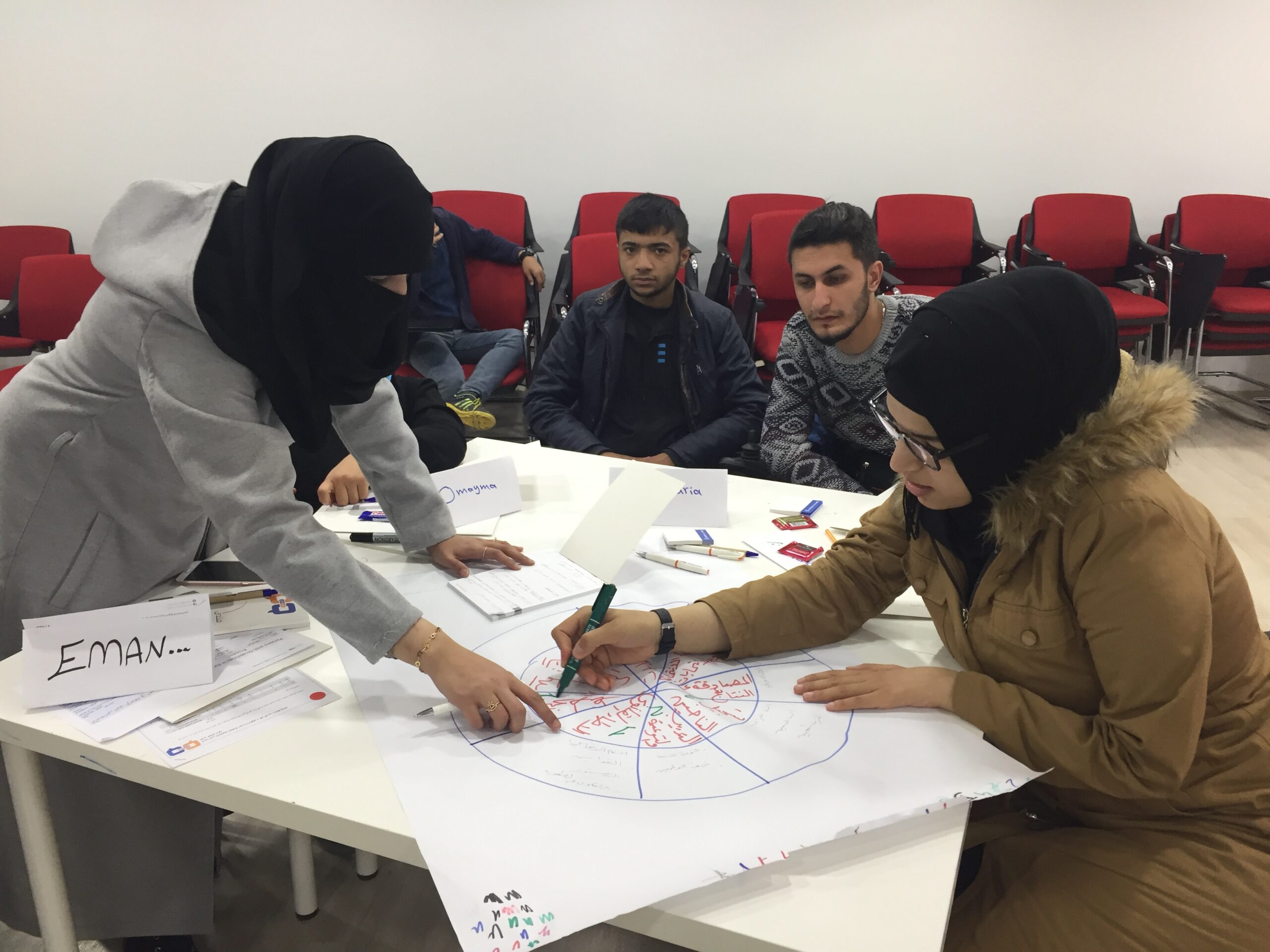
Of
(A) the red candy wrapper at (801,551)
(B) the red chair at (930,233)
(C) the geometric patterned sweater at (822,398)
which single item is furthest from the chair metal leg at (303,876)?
(B) the red chair at (930,233)

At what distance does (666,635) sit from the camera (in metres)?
1.05

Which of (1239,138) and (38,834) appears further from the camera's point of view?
(1239,138)

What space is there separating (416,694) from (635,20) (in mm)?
4178

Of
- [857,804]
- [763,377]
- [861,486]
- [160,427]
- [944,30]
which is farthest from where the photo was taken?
[944,30]

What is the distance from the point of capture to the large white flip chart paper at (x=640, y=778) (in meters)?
0.70

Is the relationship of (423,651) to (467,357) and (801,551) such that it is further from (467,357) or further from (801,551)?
(467,357)

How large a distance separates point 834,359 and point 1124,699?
1411 millimetres

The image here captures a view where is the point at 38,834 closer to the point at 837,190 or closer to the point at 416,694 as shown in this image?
the point at 416,694

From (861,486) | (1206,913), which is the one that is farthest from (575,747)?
(861,486)

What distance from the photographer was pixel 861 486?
6.93ft

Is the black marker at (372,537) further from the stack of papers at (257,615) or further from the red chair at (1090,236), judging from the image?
the red chair at (1090,236)

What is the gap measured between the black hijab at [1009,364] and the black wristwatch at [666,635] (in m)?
0.41

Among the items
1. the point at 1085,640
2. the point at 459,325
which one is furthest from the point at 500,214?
the point at 1085,640

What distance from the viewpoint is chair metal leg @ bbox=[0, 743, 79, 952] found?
101 centimetres
